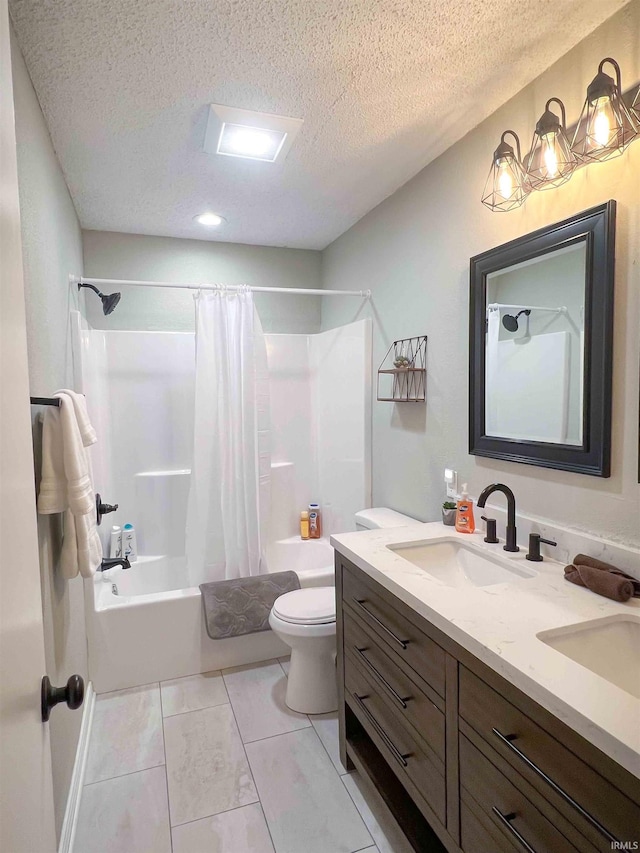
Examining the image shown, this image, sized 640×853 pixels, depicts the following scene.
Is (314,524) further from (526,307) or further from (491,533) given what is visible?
(526,307)

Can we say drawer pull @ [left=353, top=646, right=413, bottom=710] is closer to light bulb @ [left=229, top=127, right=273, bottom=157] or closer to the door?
the door

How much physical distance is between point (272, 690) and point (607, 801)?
1813mm

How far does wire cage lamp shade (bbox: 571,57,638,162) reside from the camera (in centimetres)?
121

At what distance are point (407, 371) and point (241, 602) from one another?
1444 mm

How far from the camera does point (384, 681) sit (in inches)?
57.9

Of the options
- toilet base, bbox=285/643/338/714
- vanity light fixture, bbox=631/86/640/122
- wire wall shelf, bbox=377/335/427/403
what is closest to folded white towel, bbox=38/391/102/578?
toilet base, bbox=285/643/338/714

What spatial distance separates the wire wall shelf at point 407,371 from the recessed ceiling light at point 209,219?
1.26 metres

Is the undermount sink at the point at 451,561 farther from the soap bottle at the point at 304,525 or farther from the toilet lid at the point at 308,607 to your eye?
the soap bottle at the point at 304,525

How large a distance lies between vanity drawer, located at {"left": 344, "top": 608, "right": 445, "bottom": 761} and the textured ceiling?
1810mm

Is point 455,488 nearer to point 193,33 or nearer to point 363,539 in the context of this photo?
point 363,539

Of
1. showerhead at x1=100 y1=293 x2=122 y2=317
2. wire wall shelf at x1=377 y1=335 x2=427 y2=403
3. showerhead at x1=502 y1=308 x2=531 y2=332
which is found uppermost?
showerhead at x1=100 y1=293 x2=122 y2=317

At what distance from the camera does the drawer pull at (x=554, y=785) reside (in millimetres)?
768

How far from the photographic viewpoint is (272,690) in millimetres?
2297

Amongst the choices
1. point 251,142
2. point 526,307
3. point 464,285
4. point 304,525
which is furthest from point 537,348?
point 304,525
